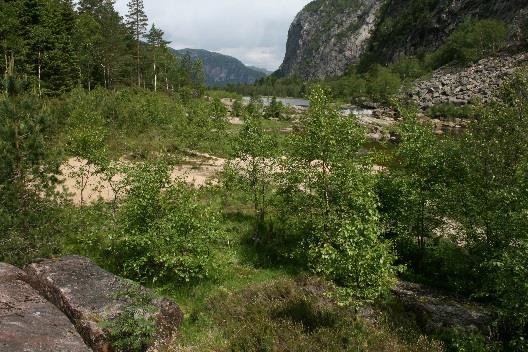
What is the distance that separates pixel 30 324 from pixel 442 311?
13271mm

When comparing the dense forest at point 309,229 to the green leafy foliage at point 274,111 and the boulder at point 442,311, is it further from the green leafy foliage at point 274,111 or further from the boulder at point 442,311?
the green leafy foliage at point 274,111

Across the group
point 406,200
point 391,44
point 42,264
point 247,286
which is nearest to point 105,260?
point 42,264

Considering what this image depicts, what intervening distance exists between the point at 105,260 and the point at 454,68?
360 ft

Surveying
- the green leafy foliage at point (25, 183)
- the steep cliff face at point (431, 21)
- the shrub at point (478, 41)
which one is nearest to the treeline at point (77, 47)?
the green leafy foliage at point (25, 183)

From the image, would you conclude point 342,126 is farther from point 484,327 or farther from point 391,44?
point 391,44

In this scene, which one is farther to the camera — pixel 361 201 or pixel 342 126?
pixel 342 126

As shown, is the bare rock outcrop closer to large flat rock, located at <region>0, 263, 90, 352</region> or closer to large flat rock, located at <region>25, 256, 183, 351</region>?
large flat rock, located at <region>25, 256, 183, 351</region>

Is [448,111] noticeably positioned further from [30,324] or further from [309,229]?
[30,324]

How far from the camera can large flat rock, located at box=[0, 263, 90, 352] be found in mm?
10492

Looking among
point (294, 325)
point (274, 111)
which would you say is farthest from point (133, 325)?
point (274, 111)

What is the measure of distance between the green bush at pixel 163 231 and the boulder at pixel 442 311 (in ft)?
25.7

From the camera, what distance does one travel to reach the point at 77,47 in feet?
209

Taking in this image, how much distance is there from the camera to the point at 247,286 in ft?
59.6

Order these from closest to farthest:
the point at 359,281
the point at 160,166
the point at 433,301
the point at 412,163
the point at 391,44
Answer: the point at 359,281, the point at 433,301, the point at 160,166, the point at 412,163, the point at 391,44
